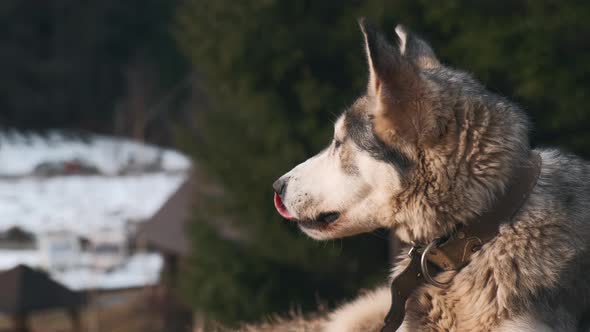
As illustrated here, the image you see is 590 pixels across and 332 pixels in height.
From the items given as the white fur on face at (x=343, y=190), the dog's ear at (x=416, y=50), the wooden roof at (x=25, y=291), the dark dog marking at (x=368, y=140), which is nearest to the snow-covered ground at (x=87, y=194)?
the wooden roof at (x=25, y=291)

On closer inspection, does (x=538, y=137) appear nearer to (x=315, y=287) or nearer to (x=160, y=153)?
(x=315, y=287)

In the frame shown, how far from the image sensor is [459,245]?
3309 mm

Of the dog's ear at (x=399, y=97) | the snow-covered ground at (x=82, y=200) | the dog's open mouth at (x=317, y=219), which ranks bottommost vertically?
the dog's open mouth at (x=317, y=219)

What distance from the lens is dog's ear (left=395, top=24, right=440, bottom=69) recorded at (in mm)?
3824

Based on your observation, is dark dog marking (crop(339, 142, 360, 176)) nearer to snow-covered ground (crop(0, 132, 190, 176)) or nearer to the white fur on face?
the white fur on face

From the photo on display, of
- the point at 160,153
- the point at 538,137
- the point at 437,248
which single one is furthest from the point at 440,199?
the point at 160,153

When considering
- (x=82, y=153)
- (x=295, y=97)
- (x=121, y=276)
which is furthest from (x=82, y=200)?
(x=295, y=97)

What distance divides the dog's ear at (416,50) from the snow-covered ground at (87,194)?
13778mm

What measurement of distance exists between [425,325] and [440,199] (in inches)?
20.6

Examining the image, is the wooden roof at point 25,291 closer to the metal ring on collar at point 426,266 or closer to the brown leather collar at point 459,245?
the brown leather collar at point 459,245

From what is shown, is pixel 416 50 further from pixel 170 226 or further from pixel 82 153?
pixel 82 153

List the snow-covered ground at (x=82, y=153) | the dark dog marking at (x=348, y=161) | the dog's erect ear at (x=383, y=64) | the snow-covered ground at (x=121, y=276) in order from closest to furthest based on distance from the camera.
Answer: the dog's erect ear at (x=383, y=64), the dark dog marking at (x=348, y=161), the snow-covered ground at (x=121, y=276), the snow-covered ground at (x=82, y=153)

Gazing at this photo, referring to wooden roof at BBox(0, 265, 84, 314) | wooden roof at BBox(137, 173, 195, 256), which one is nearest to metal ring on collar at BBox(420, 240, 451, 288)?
wooden roof at BBox(0, 265, 84, 314)

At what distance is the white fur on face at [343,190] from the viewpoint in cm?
342
